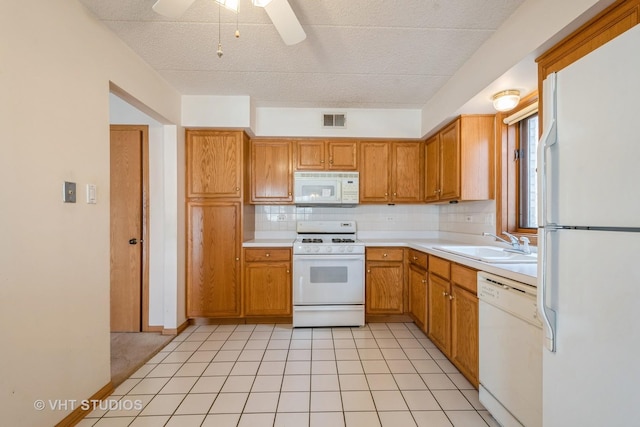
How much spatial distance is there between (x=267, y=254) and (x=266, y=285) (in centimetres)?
32

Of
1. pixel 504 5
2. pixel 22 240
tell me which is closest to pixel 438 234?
pixel 504 5

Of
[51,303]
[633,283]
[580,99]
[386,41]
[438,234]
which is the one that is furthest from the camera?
[438,234]

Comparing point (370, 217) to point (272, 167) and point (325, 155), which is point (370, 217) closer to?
point (325, 155)

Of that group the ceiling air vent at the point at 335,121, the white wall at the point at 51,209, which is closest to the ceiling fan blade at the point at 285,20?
the white wall at the point at 51,209

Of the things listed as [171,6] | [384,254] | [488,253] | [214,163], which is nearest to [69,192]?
[171,6]

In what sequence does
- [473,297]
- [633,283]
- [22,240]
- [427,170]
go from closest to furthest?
[633,283]
[22,240]
[473,297]
[427,170]

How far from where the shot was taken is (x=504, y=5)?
1.63m

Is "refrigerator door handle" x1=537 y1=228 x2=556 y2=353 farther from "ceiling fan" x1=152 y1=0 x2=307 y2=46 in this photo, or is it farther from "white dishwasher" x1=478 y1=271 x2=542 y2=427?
"ceiling fan" x1=152 y1=0 x2=307 y2=46

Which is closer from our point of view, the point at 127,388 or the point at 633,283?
the point at 633,283

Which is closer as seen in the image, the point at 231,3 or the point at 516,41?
the point at 231,3

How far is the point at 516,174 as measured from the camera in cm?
242

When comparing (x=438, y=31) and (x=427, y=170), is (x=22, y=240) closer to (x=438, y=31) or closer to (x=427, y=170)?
(x=438, y=31)

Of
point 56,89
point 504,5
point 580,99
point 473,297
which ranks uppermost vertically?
point 504,5

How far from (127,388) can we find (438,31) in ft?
10.2
